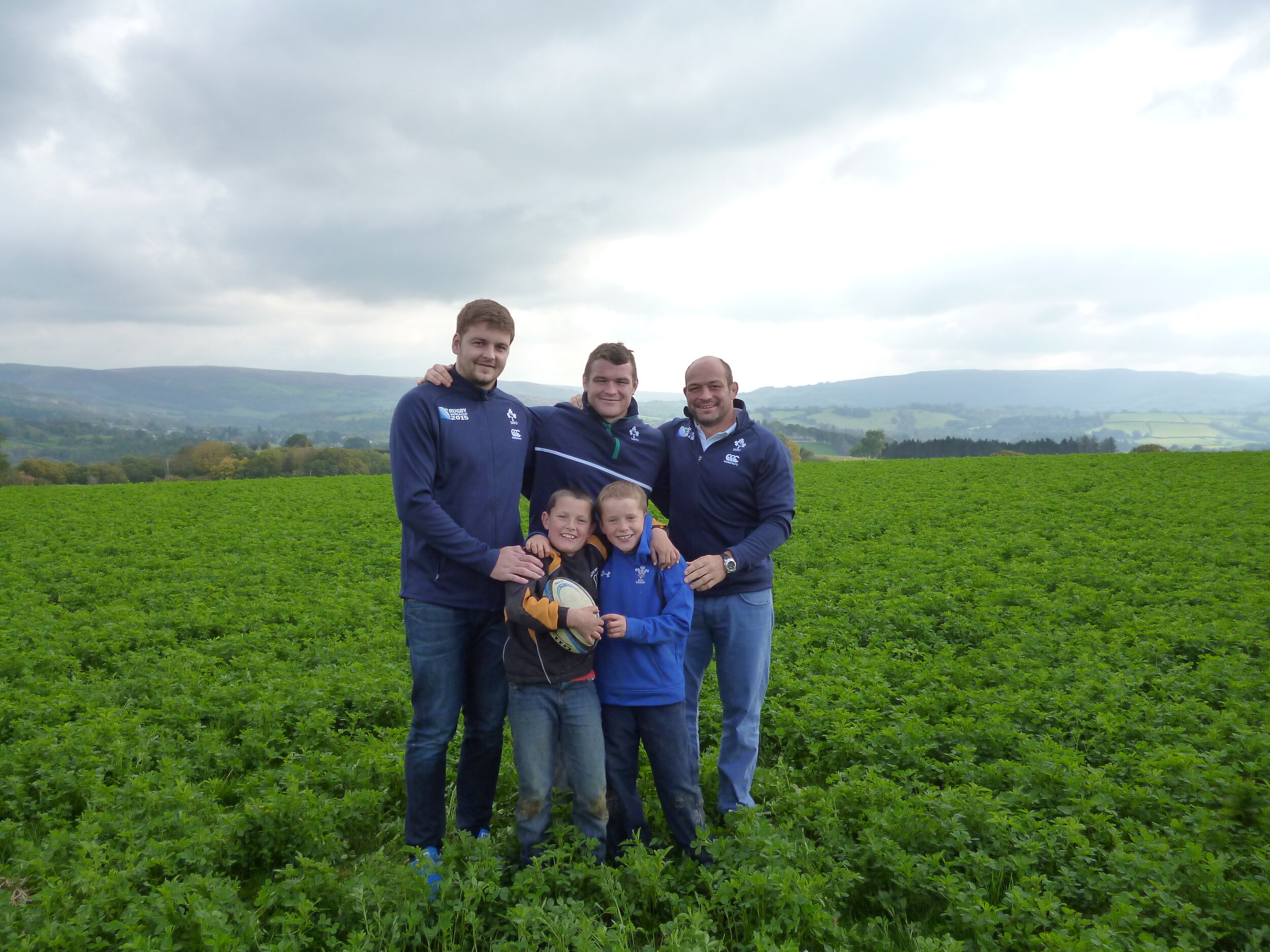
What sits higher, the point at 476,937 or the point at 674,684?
the point at 674,684

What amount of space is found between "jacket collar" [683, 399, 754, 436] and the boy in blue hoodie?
2.75 ft

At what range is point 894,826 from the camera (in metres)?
4.43

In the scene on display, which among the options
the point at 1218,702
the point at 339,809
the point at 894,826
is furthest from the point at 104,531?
the point at 1218,702

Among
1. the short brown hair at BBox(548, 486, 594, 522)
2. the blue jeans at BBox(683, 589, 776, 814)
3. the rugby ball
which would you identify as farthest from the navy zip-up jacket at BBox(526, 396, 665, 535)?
the blue jeans at BBox(683, 589, 776, 814)

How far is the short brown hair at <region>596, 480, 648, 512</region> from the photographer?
13.4 ft

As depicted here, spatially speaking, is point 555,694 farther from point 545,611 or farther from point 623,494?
point 623,494

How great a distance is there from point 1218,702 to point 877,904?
493 cm

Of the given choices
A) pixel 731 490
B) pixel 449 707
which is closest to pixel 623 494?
pixel 731 490

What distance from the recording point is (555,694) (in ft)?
13.0

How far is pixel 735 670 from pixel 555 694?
1.29m

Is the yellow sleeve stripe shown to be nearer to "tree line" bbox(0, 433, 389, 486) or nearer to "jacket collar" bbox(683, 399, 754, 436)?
"jacket collar" bbox(683, 399, 754, 436)

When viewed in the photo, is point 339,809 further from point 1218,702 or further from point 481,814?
point 1218,702

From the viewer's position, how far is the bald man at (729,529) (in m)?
4.55

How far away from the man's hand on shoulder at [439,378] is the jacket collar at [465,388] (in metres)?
0.02
